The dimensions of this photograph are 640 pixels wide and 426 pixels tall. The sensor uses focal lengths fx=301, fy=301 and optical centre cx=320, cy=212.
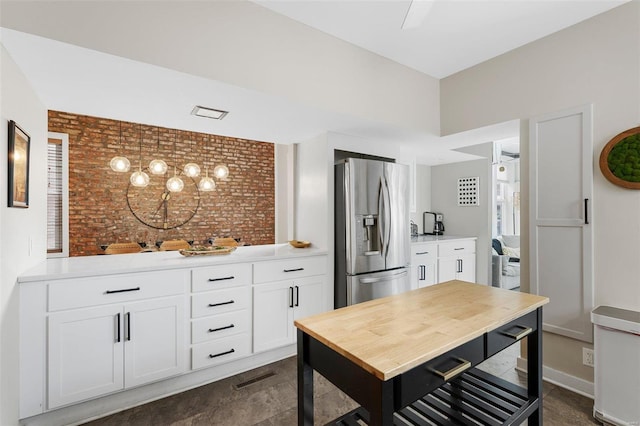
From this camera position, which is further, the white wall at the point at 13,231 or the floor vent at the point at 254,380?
the floor vent at the point at 254,380

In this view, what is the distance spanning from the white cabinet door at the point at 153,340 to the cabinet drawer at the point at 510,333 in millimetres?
2015

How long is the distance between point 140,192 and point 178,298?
405 cm

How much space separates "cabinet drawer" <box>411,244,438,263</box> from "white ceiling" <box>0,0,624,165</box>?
5.28 ft

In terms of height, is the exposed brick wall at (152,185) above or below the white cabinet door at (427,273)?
above

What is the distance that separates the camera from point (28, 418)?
1.83 metres

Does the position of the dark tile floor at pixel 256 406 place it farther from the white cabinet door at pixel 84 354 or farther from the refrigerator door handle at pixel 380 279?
the refrigerator door handle at pixel 380 279

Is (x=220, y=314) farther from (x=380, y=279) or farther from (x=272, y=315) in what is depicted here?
(x=380, y=279)

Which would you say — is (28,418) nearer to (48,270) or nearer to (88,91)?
(48,270)

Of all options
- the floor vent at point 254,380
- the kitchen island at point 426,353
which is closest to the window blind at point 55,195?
the floor vent at point 254,380

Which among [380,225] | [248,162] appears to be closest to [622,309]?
[380,225]

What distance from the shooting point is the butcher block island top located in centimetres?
102

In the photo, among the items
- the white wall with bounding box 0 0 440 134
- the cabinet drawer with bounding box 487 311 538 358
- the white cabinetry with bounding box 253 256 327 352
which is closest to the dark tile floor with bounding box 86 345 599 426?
the white cabinetry with bounding box 253 256 327 352

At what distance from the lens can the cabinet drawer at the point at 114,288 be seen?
1.86m

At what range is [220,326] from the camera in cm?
243
